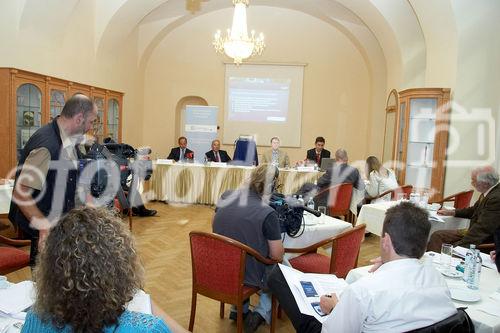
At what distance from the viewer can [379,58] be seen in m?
9.08

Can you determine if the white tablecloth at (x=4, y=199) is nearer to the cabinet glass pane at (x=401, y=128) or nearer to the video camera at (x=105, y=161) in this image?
the video camera at (x=105, y=161)

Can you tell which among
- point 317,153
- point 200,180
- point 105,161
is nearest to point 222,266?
point 105,161

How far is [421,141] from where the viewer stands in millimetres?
6434

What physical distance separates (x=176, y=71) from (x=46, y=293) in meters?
9.29

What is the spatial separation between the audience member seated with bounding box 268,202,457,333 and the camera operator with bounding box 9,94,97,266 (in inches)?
59.8

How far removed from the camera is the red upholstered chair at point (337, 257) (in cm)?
272

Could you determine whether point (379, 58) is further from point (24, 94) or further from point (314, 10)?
point (24, 94)

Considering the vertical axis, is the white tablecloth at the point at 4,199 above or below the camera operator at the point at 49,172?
below

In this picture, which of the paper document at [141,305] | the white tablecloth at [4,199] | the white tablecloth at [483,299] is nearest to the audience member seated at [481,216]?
the white tablecloth at [483,299]

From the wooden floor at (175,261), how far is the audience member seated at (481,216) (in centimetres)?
94

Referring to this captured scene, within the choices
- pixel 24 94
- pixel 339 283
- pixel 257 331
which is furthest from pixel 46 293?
pixel 24 94

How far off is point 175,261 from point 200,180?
3.10 metres

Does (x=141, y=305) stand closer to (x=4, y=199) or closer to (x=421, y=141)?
(x=4, y=199)

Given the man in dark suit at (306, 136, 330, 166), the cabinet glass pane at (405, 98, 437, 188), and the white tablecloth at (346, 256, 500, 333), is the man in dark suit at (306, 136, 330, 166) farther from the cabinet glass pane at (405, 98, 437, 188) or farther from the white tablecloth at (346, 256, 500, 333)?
the white tablecloth at (346, 256, 500, 333)
